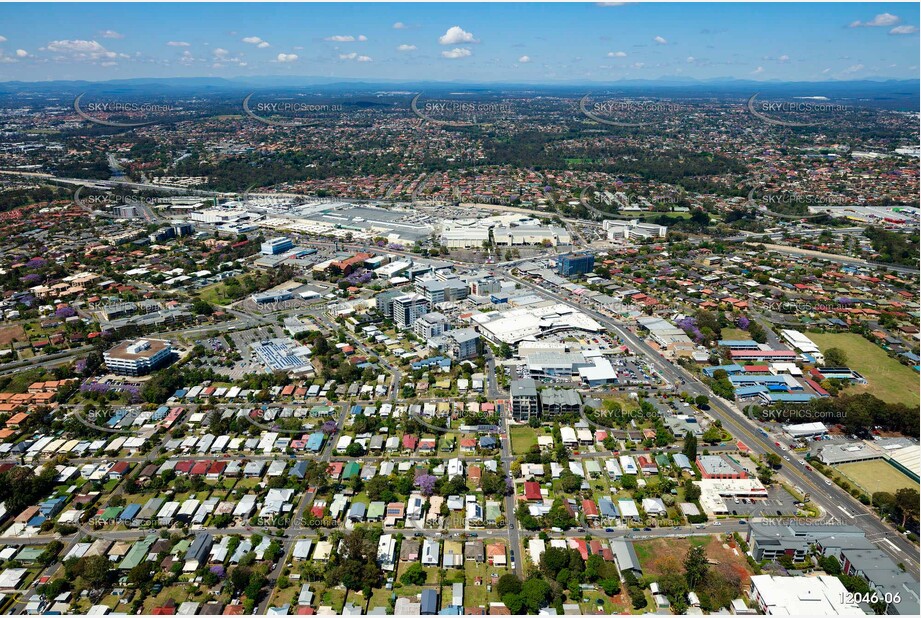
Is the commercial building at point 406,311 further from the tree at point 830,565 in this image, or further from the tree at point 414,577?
the tree at point 830,565

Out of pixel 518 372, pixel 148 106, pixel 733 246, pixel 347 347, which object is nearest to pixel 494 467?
pixel 518 372

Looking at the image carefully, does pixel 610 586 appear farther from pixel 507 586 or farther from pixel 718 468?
pixel 718 468

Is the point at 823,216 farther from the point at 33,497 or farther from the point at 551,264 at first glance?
the point at 33,497

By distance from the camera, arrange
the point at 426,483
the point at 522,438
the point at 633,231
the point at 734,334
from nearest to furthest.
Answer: the point at 426,483 < the point at 522,438 < the point at 734,334 < the point at 633,231

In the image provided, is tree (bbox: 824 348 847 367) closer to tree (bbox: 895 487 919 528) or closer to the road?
the road

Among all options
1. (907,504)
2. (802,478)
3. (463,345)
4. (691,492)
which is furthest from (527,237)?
(907,504)

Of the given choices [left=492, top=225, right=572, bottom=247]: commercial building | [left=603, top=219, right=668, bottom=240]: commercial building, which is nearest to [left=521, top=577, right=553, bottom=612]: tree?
[left=492, top=225, right=572, bottom=247]: commercial building

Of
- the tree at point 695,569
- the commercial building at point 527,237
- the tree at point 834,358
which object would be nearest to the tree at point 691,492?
the tree at point 695,569
